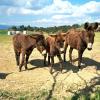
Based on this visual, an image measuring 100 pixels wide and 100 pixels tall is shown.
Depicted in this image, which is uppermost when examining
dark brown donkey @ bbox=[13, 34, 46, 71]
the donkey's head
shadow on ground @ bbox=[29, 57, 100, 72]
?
the donkey's head

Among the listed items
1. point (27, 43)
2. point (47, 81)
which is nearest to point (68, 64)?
point (27, 43)

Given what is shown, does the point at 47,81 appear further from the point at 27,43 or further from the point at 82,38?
the point at 82,38

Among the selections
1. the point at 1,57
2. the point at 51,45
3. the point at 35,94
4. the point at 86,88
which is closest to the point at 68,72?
the point at 51,45

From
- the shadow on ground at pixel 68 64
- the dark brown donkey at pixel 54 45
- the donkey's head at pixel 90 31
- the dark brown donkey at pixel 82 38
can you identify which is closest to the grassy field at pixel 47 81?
the shadow on ground at pixel 68 64

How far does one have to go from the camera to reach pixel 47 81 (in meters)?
13.4

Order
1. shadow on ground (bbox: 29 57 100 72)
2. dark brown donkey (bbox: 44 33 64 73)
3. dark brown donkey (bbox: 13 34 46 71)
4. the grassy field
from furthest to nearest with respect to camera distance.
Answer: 1. shadow on ground (bbox: 29 57 100 72)
2. dark brown donkey (bbox: 13 34 46 71)
3. dark brown donkey (bbox: 44 33 64 73)
4. the grassy field

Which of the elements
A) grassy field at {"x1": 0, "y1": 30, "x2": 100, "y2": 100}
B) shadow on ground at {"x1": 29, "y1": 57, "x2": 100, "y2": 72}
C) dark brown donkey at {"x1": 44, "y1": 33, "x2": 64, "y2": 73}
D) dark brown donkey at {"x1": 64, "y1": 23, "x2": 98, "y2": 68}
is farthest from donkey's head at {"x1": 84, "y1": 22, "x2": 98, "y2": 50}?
shadow on ground at {"x1": 29, "y1": 57, "x2": 100, "y2": 72}

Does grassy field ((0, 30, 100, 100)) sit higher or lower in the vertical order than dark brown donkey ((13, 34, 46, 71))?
lower

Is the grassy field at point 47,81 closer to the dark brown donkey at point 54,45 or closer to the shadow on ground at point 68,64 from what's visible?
the shadow on ground at point 68,64

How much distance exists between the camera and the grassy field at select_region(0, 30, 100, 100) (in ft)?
37.7

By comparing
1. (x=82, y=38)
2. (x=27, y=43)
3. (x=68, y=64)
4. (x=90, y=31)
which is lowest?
(x=68, y=64)

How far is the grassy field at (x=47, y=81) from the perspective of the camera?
1150cm

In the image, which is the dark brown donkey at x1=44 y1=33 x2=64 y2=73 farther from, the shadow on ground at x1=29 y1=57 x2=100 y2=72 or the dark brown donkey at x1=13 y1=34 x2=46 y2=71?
the shadow on ground at x1=29 y1=57 x2=100 y2=72

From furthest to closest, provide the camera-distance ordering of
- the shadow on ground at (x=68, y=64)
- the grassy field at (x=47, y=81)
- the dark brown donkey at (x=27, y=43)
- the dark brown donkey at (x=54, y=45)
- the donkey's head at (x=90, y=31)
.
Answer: the shadow on ground at (x=68, y=64), the dark brown donkey at (x=27, y=43), the donkey's head at (x=90, y=31), the dark brown donkey at (x=54, y=45), the grassy field at (x=47, y=81)
